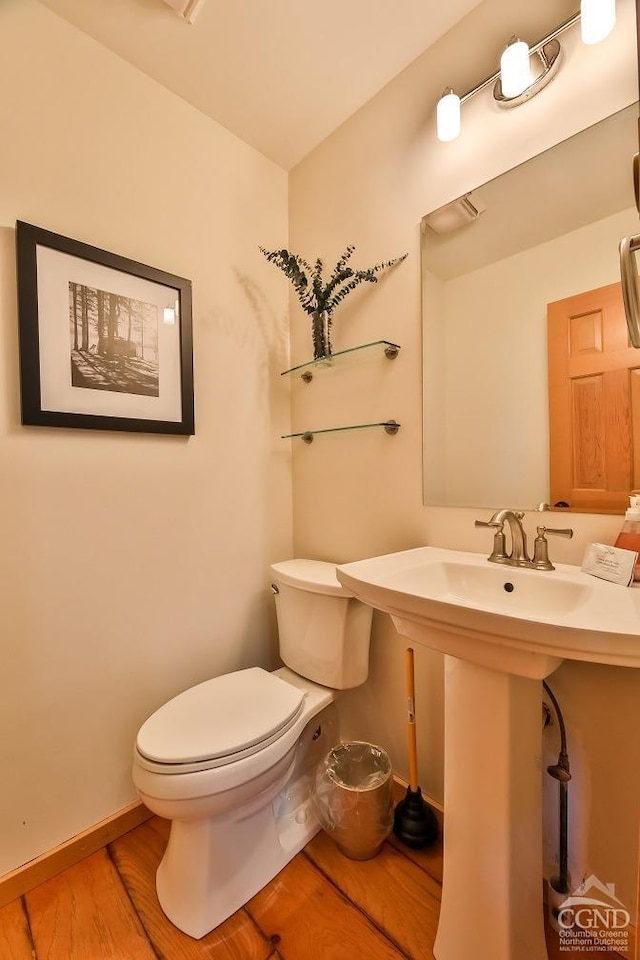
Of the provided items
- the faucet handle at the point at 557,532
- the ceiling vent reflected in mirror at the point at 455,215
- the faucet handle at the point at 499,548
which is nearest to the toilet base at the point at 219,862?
the faucet handle at the point at 499,548

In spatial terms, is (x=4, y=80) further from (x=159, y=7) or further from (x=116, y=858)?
(x=116, y=858)

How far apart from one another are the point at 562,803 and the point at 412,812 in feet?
1.45

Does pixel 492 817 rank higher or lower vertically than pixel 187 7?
lower

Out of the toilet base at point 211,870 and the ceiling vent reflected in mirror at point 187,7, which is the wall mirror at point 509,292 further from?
the toilet base at point 211,870

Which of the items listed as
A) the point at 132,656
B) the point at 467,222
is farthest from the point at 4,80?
the point at 132,656

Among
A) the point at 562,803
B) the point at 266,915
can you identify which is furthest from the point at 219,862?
the point at 562,803

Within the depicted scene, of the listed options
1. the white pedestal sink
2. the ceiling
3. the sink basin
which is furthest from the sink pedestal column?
the ceiling

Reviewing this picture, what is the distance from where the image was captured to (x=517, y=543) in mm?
981

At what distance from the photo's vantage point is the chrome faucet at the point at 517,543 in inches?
36.7

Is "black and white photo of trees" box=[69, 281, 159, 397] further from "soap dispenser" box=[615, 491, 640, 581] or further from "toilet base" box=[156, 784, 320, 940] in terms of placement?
"soap dispenser" box=[615, 491, 640, 581]

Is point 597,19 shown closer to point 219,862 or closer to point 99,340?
point 99,340

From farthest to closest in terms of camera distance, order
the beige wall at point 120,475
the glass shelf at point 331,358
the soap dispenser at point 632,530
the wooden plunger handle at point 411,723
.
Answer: the glass shelf at point 331,358 → the wooden plunger handle at point 411,723 → the beige wall at point 120,475 → the soap dispenser at point 632,530

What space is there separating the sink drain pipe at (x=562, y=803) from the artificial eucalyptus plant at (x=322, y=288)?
132cm

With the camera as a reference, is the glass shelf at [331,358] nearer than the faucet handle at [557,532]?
No
